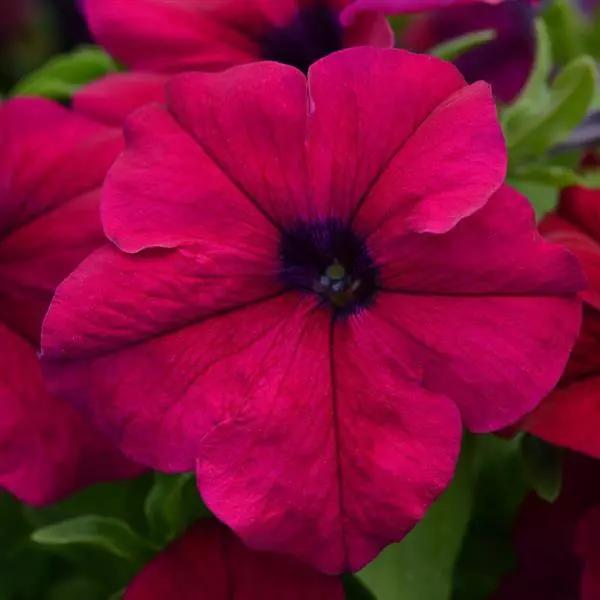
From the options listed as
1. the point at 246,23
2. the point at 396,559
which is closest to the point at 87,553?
the point at 396,559

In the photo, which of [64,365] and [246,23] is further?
[246,23]

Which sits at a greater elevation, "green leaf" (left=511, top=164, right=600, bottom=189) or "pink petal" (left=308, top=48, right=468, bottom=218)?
"pink petal" (left=308, top=48, right=468, bottom=218)

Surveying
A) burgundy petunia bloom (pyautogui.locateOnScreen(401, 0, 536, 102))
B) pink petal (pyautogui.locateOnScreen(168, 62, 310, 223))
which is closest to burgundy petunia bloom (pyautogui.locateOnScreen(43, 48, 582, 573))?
pink petal (pyautogui.locateOnScreen(168, 62, 310, 223))

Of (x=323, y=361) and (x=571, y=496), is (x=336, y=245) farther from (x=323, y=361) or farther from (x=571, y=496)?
(x=571, y=496)

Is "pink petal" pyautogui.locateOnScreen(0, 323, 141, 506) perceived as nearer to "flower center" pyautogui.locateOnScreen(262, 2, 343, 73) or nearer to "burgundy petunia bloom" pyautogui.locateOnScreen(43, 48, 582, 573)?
"burgundy petunia bloom" pyautogui.locateOnScreen(43, 48, 582, 573)

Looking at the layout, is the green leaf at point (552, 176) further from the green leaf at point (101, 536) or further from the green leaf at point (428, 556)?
the green leaf at point (101, 536)

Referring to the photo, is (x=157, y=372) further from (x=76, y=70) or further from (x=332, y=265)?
(x=76, y=70)

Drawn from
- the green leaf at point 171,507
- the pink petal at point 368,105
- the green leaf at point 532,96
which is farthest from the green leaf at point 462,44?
the green leaf at point 171,507

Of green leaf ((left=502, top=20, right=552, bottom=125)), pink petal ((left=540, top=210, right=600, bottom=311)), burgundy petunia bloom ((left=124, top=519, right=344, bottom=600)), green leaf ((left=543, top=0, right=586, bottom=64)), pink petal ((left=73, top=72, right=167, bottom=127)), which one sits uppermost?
pink petal ((left=73, top=72, right=167, bottom=127))
